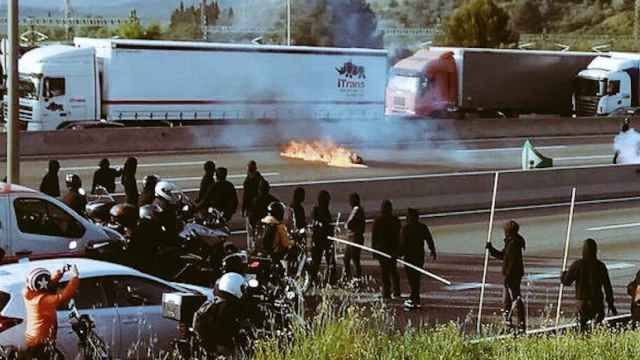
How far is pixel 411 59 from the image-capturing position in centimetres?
5634

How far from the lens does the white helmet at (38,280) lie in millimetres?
10473

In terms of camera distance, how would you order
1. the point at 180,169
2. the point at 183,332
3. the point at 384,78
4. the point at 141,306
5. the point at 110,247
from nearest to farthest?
the point at 183,332
the point at 141,306
the point at 110,247
the point at 180,169
the point at 384,78

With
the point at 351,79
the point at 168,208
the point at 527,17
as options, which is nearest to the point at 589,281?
the point at 168,208

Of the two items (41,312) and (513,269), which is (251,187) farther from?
(41,312)

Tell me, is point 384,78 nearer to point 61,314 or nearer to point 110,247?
point 110,247

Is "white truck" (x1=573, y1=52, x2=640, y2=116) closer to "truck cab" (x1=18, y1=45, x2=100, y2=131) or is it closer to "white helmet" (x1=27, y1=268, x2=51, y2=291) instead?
"truck cab" (x1=18, y1=45, x2=100, y2=131)

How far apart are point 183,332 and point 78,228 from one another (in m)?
4.81

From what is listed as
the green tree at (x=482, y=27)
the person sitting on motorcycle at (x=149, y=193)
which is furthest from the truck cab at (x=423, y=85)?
the person sitting on motorcycle at (x=149, y=193)

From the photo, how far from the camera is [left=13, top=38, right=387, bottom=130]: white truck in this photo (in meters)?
41.8

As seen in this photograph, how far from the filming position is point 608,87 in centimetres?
5819

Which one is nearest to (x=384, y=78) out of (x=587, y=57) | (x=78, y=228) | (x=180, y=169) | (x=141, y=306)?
(x=587, y=57)

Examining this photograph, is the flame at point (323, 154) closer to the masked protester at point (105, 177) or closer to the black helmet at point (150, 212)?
the masked protester at point (105, 177)

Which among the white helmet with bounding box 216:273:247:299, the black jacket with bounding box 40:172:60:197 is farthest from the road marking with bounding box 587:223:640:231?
the white helmet with bounding box 216:273:247:299

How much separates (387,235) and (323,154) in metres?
19.6
